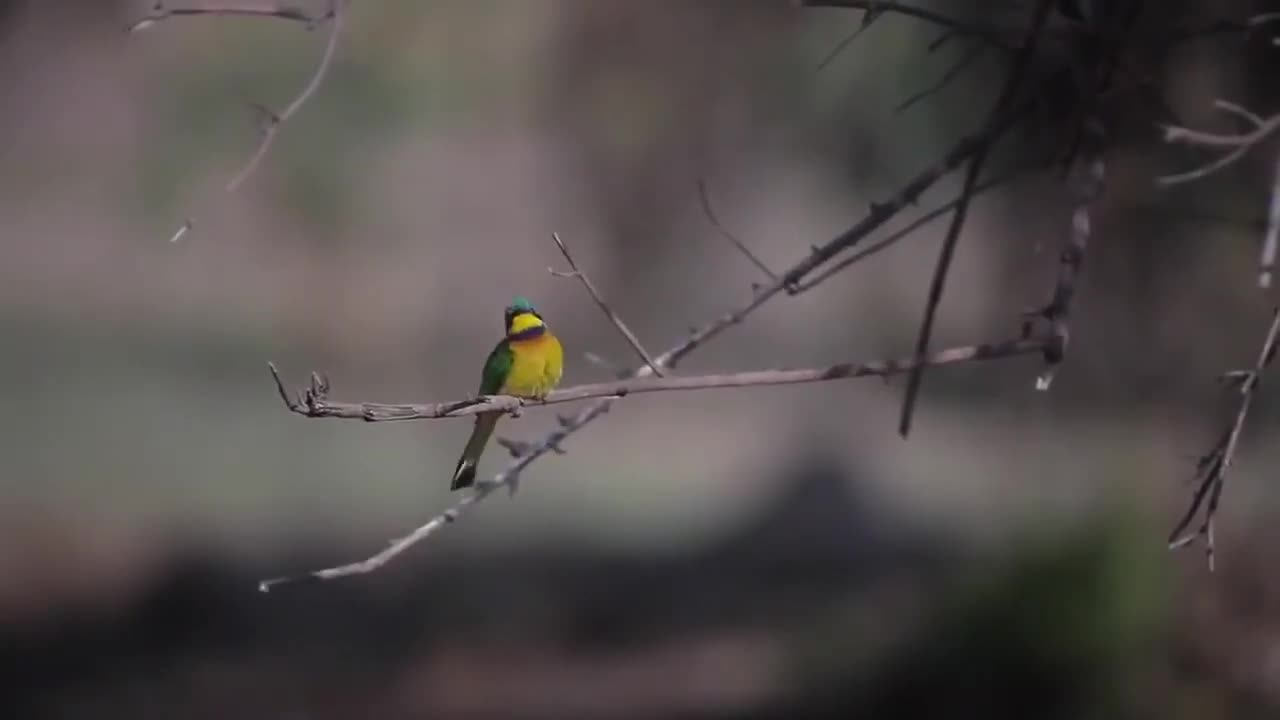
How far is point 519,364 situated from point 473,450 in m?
0.09

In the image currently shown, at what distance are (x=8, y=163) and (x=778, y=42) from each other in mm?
1834

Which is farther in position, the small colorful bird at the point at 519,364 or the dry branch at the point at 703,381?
the small colorful bird at the point at 519,364

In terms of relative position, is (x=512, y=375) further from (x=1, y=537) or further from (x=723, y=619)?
(x=1, y=537)

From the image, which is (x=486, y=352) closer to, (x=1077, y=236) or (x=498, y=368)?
(x=498, y=368)

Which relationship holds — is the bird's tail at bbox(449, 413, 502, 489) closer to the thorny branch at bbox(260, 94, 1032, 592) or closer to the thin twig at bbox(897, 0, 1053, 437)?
the thorny branch at bbox(260, 94, 1032, 592)

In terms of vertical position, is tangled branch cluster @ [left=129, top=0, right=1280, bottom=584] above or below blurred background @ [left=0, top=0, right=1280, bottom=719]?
below

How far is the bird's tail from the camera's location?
108cm

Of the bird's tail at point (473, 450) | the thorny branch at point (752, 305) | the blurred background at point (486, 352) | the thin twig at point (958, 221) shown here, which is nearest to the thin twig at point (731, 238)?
the thorny branch at point (752, 305)

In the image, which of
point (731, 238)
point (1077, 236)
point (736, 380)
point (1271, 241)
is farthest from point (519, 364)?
point (1271, 241)

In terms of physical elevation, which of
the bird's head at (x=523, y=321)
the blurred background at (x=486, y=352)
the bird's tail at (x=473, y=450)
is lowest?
the bird's tail at (x=473, y=450)

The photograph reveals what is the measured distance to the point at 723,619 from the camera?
10.2 feet

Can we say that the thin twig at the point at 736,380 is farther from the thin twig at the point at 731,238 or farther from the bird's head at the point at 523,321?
the bird's head at the point at 523,321

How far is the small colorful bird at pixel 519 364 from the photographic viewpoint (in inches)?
41.7

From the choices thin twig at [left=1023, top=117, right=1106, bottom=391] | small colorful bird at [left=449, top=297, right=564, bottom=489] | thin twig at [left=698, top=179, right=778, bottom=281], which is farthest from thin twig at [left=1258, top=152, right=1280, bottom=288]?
small colorful bird at [left=449, top=297, right=564, bottom=489]
